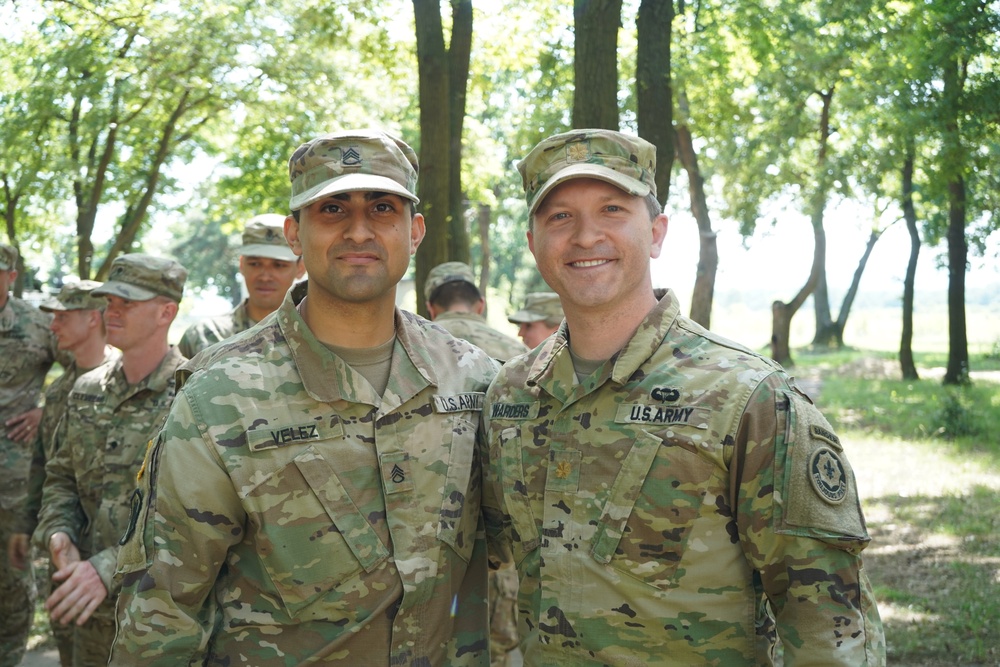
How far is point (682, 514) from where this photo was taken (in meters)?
2.55

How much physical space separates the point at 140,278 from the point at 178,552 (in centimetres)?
224

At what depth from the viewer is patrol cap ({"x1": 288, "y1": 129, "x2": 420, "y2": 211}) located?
115 inches

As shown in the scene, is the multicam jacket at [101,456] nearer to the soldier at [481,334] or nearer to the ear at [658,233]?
the soldier at [481,334]

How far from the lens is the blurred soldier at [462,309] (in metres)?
5.90

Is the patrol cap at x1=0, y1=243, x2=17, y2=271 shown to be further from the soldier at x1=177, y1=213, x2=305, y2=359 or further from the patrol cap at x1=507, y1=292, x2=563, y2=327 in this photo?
the patrol cap at x1=507, y1=292, x2=563, y2=327

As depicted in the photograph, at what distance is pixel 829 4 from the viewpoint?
12.1 meters

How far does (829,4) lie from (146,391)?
1074 centimetres

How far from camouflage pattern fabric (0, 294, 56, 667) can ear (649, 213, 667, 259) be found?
483 cm

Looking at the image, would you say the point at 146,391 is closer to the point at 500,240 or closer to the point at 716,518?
the point at 716,518

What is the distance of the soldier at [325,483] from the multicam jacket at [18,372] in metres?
4.03

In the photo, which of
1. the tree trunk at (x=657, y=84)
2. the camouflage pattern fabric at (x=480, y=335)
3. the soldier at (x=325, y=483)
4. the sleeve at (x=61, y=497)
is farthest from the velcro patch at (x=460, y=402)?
the tree trunk at (x=657, y=84)

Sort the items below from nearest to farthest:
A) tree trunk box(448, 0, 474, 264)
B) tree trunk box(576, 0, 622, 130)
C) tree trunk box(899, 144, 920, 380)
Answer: tree trunk box(576, 0, 622, 130)
tree trunk box(448, 0, 474, 264)
tree trunk box(899, 144, 920, 380)

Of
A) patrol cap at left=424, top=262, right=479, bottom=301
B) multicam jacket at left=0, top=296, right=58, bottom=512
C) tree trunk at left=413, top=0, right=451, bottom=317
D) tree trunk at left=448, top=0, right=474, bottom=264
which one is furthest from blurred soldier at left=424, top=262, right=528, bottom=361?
multicam jacket at left=0, top=296, right=58, bottom=512

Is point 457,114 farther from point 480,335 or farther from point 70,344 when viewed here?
point 70,344
